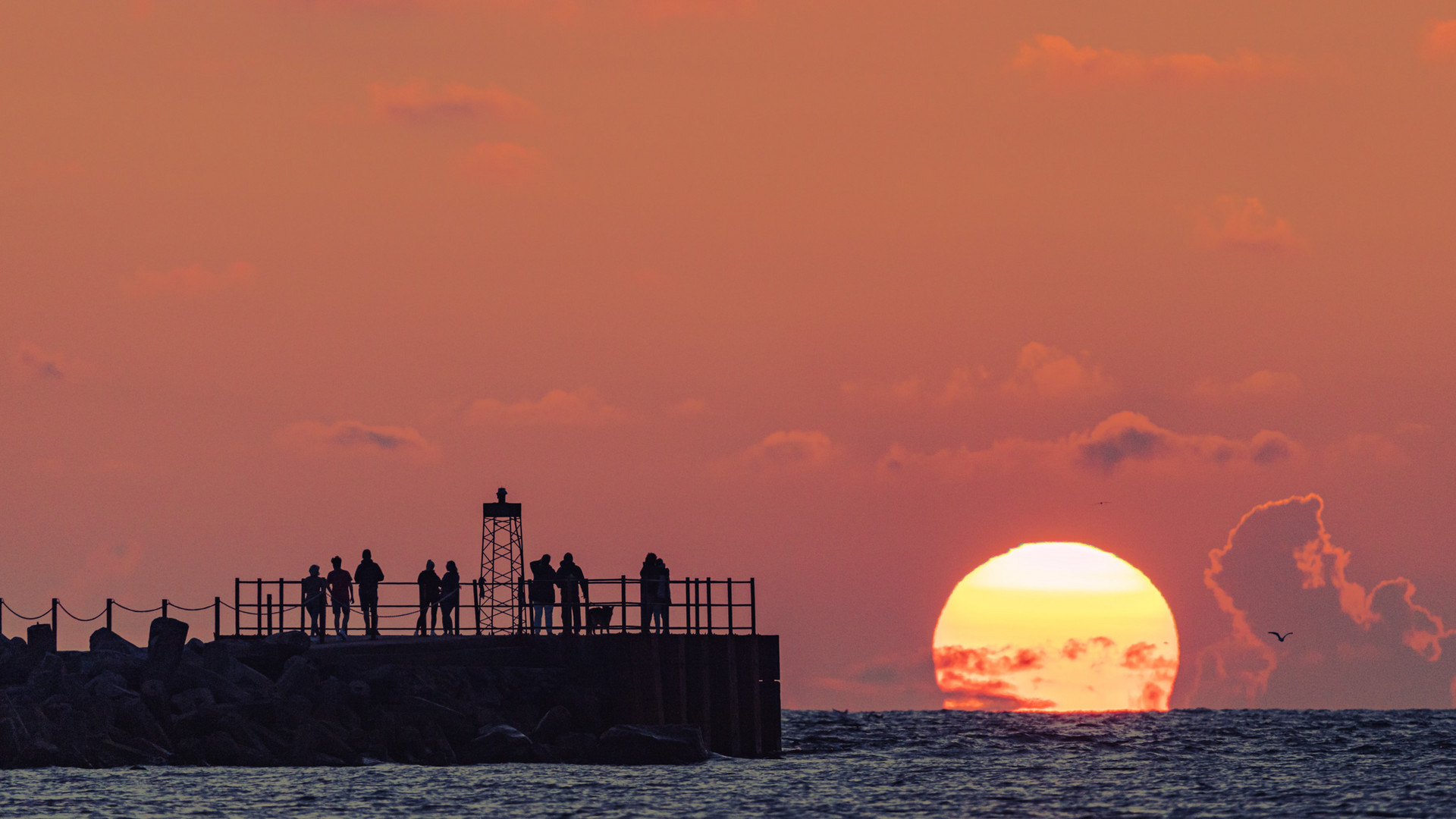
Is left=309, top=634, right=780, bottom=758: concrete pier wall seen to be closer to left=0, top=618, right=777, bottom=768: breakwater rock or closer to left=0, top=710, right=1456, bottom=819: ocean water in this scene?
left=0, top=618, right=777, bottom=768: breakwater rock

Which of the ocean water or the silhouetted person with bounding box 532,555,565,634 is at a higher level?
the silhouetted person with bounding box 532,555,565,634

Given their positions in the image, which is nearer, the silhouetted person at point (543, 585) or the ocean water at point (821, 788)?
the ocean water at point (821, 788)

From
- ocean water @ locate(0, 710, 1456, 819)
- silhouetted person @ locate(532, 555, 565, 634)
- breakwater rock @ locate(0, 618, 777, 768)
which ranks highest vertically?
silhouetted person @ locate(532, 555, 565, 634)

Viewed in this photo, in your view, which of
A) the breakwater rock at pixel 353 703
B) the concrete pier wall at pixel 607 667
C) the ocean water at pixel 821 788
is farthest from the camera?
the concrete pier wall at pixel 607 667

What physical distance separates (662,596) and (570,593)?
1.93m

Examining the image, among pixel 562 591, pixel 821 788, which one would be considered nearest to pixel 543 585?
pixel 562 591

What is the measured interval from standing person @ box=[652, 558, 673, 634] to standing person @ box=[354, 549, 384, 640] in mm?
5879

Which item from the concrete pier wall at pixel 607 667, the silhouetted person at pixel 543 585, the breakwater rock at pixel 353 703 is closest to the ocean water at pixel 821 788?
the breakwater rock at pixel 353 703

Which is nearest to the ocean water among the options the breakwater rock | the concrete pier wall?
the breakwater rock

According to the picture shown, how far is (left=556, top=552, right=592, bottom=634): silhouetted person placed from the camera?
43.0 metres

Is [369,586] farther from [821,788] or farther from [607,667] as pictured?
[821,788]

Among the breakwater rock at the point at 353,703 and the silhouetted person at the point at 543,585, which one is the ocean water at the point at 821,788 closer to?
the breakwater rock at the point at 353,703

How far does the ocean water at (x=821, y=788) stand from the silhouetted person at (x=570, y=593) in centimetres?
345

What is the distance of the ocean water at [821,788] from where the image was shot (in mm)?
34281
